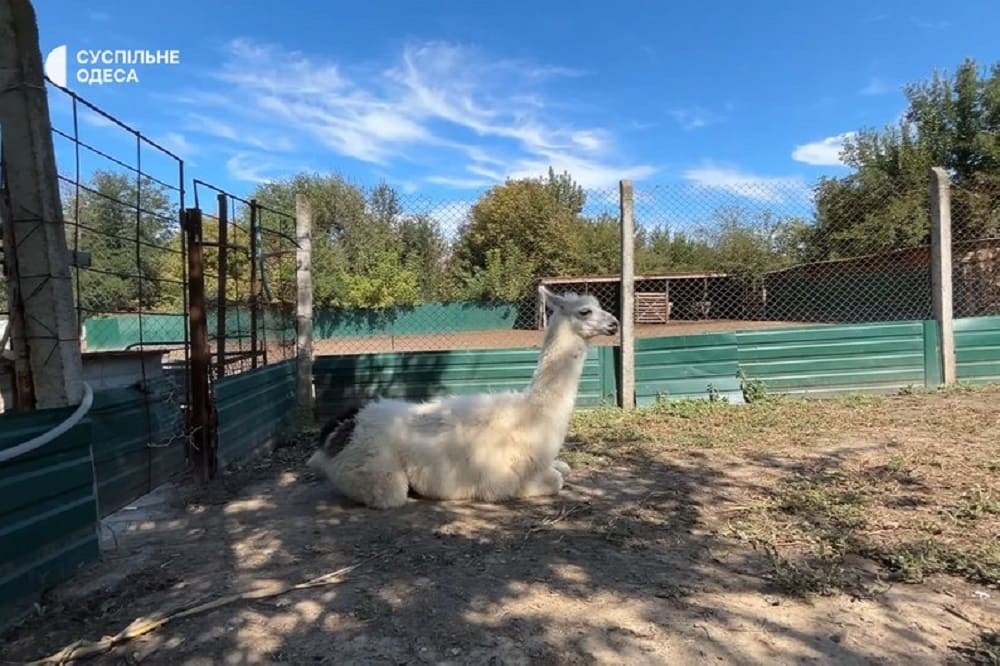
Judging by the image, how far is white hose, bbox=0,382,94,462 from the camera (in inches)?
111

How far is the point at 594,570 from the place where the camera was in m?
3.27

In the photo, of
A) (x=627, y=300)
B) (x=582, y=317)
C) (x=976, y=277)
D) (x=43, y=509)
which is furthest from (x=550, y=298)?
(x=976, y=277)

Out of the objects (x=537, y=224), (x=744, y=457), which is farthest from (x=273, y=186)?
(x=744, y=457)

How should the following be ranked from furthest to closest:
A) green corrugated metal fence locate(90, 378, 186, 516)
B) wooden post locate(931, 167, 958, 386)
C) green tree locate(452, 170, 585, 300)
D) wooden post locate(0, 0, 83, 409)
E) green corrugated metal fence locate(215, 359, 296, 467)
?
green tree locate(452, 170, 585, 300) → wooden post locate(931, 167, 958, 386) → green corrugated metal fence locate(215, 359, 296, 467) → green corrugated metal fence locate(90, 378, 186, 516) → wooden post locate(0, 0, 83, 409)

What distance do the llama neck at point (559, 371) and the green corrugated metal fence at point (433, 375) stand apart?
10.5 ft

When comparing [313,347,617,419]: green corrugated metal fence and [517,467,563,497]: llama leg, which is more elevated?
[313,347,617,419]: green corrugated metal fence

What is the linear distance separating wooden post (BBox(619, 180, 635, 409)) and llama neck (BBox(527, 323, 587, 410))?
3.19 metres

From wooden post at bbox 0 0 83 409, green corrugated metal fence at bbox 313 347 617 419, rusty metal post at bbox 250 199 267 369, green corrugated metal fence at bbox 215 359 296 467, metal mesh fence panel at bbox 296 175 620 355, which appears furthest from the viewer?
metal mesh fence panel at bbox 296 175 620 355

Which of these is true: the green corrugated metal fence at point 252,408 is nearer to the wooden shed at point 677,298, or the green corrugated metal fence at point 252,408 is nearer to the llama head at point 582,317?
the llama head at point 582,317

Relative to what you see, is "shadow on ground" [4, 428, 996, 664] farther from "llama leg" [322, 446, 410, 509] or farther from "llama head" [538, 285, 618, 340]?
"llama head" [538, 285, 618, 340]

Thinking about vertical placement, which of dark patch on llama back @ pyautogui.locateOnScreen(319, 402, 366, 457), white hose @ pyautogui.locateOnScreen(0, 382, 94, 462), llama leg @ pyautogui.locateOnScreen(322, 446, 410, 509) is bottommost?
llama leg @ pyautogui.locateOnScreen(322, 446, 410, 509)

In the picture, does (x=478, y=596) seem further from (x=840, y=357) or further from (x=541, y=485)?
(x=840, y=357)

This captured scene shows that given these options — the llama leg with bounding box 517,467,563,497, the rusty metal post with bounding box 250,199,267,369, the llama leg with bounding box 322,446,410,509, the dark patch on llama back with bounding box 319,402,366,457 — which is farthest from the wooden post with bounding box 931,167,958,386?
the rusty metal post with bounding box 250,199,267,369

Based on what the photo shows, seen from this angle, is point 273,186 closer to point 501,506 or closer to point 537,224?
point 537,224
